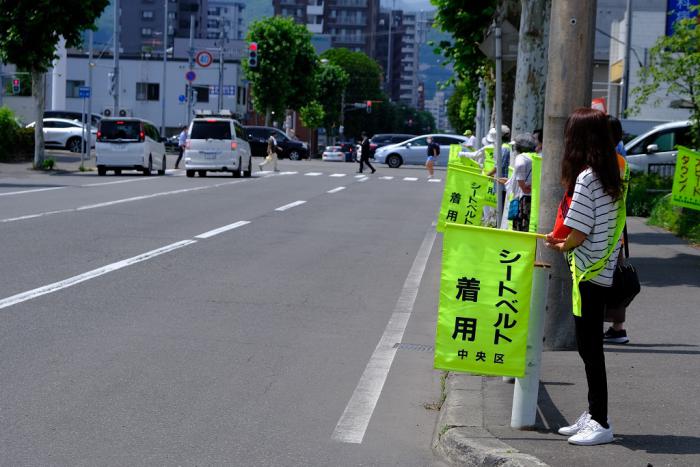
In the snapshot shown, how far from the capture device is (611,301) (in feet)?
20.1

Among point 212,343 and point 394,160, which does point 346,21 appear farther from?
point 212,343

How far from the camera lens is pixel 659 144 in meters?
31.1

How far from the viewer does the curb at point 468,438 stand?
548cm

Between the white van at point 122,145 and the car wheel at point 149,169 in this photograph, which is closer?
the white van at point 122,145

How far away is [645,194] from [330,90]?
105 meters

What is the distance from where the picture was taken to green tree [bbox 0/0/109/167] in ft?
124

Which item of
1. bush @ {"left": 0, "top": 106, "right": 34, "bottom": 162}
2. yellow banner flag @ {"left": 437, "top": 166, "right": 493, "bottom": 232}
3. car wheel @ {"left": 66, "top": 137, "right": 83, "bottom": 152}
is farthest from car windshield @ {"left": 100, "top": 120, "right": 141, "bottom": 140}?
yellow banner flag @ {"left": 437, "top": 166, "right": 493, "bottom": 232}

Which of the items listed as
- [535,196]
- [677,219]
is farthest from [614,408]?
[677,219]

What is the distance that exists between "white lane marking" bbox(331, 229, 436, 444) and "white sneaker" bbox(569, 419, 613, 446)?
1.17 metres

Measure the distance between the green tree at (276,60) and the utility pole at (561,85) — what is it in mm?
82640

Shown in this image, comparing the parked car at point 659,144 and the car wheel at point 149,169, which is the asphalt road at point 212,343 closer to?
the parked car at point 659,144

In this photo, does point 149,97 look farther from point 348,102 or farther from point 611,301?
point 611,301

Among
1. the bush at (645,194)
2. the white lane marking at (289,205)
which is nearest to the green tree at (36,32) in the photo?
the white lane marking at (289,205)

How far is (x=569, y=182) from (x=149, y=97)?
311 ft
